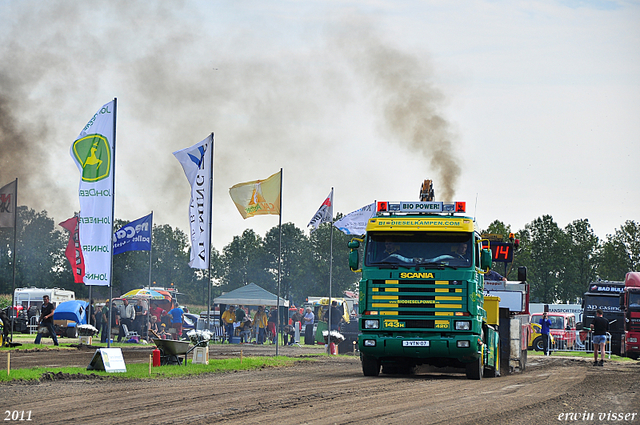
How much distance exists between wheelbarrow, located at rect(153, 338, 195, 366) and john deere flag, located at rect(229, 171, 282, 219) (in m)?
6.79

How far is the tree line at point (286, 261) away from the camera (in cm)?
8231

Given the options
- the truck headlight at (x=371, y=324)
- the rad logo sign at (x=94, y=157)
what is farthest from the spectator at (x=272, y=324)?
the truck headlight at (x=371, y=324)

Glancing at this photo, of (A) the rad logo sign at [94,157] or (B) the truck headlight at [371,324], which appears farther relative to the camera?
(A) the rad logo sign at [94,157]

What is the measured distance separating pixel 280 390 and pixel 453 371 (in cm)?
780

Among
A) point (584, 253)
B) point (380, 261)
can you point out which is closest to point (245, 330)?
point (380, 261)

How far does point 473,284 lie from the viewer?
1670cm

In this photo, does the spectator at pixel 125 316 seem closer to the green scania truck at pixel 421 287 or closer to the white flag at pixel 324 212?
the white flag at pixel 324 212

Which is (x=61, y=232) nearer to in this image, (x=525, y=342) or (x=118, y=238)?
(x=118, y=238)

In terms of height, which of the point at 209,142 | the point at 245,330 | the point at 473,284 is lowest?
the point at 245,330

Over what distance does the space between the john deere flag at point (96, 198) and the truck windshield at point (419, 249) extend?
6.09 m

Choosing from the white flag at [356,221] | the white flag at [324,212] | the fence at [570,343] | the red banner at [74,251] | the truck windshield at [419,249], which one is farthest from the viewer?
the fence at [570,343]

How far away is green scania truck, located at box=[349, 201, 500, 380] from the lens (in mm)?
16688

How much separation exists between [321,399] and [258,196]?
13.7 metres

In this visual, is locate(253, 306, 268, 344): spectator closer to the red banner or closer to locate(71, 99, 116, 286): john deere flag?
the red banner
